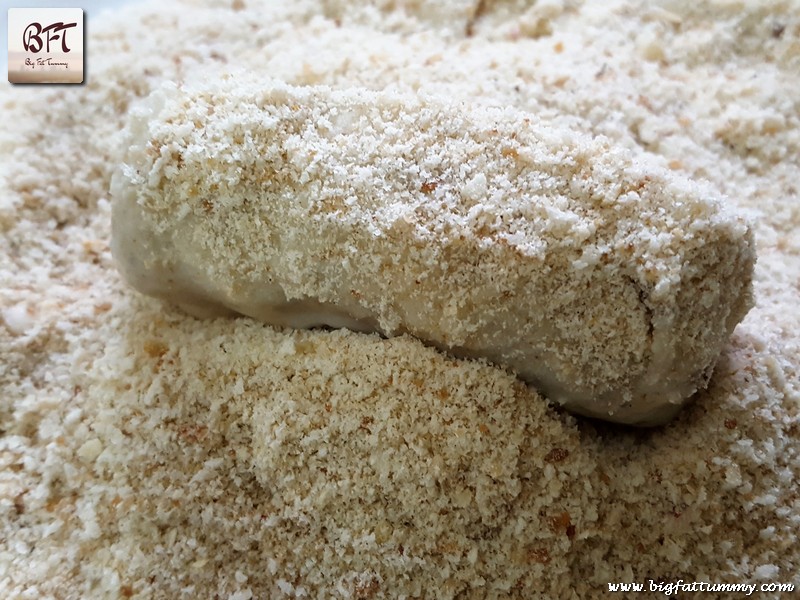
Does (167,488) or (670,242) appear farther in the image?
(167,488)

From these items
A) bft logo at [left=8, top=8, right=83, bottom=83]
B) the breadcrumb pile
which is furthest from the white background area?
the breadcrumb pile

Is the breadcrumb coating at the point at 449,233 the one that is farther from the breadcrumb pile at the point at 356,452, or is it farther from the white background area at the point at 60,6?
the white background area at the point at 60,6

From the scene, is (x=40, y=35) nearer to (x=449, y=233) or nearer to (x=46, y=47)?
(x=46, y=47)

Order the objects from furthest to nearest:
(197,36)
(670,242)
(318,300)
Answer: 1. (197,36)
2. (318,300)
3. (670,242)

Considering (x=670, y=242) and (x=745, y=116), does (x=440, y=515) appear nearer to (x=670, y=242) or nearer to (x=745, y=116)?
(x=670, y=242)

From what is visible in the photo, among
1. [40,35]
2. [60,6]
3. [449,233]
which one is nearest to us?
[449,233]

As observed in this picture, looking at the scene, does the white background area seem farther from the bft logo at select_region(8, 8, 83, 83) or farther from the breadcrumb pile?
the breadcrumb pile

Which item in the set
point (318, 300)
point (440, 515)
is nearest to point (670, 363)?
point (440, 515)

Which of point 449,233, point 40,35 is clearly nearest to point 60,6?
point 40,35
